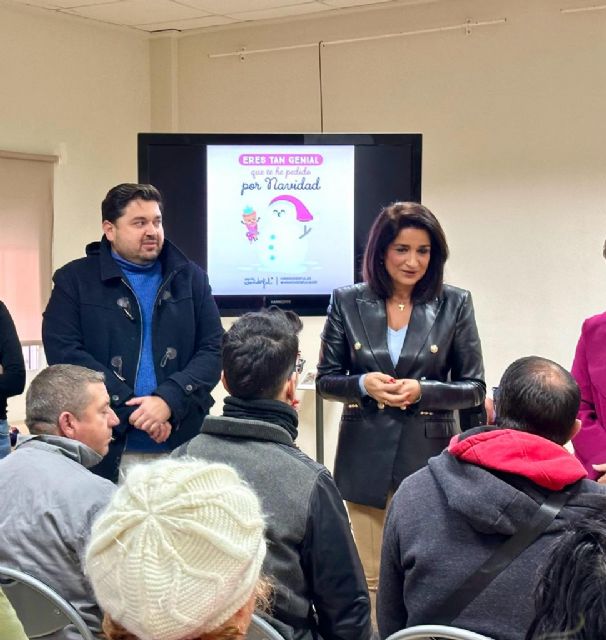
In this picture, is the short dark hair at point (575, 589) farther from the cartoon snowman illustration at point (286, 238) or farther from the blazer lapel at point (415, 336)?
the cartoon snowman illustration at point (286, 238)

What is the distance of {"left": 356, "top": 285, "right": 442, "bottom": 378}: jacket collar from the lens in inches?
116

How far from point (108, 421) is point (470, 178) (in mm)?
3206

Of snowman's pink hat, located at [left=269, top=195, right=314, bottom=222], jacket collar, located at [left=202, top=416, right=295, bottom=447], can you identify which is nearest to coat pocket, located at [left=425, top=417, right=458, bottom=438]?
jacket collar, located at [left=202, top=416, right=295, bottom=447]

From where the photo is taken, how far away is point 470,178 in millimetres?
5211

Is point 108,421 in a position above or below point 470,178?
below

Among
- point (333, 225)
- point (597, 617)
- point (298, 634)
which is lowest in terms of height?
point (298, 634)

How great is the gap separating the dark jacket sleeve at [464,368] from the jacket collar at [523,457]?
109 cm

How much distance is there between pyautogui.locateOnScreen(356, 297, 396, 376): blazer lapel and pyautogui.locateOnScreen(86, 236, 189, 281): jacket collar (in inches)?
26.4

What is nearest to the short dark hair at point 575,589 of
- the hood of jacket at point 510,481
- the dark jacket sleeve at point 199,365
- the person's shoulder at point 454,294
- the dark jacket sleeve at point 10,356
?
the hood of jacket at point 510,481

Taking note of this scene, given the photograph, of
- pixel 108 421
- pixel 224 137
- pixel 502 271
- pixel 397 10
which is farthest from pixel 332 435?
pixel 108 421

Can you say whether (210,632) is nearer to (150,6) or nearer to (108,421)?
(108,421)

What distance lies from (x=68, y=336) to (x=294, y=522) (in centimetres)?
150

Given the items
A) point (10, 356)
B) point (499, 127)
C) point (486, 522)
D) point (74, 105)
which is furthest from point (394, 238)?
point (74, 105)

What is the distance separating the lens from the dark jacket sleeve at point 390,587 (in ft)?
6.29
